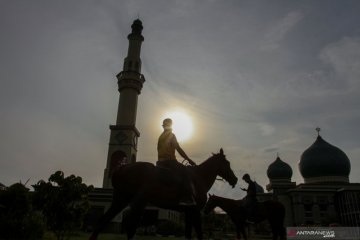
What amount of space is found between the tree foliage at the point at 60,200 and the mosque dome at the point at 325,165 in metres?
54.2

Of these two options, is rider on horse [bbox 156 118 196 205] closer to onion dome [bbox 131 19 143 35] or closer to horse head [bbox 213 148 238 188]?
horse head [bbox 213 148 238 188]

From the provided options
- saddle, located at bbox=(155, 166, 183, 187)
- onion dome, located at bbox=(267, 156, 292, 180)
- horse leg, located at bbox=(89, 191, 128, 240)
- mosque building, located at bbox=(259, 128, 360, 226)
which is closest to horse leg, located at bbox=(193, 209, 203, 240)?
saddle, located at bbox=(155, 166, 183, 187)

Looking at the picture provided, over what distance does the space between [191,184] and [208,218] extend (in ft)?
153

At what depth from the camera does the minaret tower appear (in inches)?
2034

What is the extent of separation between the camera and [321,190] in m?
58.1

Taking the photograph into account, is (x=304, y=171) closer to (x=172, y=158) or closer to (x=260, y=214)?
(x=260, y=214)

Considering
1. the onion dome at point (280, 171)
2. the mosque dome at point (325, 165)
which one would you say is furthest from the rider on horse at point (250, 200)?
the onion dome at point (280, 171)

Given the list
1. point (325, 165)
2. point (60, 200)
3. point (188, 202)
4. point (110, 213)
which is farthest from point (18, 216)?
point (325, 165)

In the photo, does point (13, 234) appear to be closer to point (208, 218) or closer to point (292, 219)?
point (208, 218)

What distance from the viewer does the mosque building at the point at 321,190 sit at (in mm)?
56469

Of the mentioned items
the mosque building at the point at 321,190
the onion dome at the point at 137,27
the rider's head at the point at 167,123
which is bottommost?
the rider's head at the point at 167,123

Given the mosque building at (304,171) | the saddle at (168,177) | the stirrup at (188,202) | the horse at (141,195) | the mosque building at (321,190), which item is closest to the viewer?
the horse at (141,195)

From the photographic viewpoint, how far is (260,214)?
12.9 metres

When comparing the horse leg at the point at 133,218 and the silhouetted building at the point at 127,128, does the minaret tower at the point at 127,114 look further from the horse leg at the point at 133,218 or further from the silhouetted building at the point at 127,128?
the horse leg at the point at 133,218
